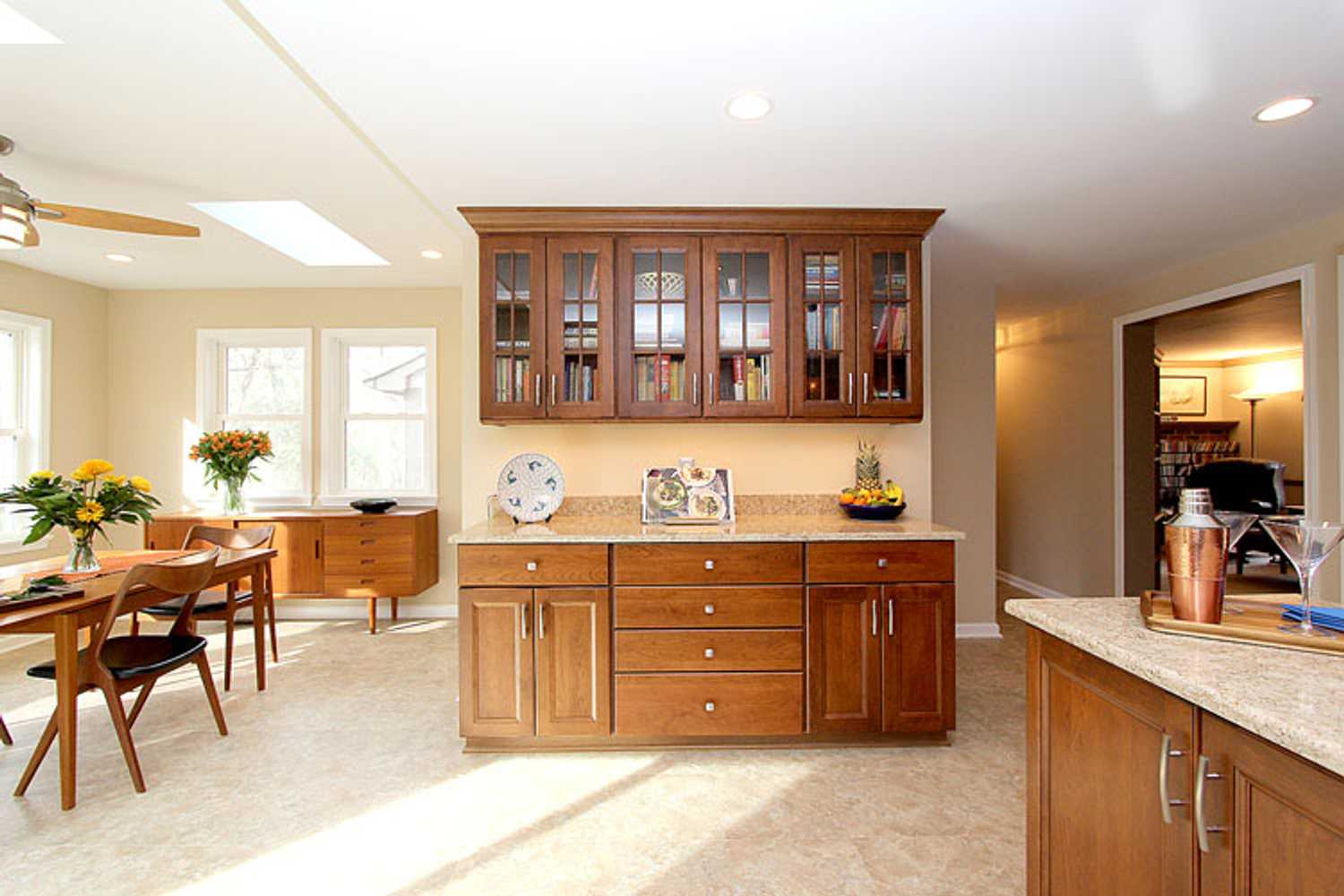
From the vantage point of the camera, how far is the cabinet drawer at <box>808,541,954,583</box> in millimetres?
2912

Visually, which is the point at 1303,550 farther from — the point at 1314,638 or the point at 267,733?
the point at 267,733

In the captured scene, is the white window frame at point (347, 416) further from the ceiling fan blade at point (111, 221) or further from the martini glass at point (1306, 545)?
the martini glass at point (1306, 545)

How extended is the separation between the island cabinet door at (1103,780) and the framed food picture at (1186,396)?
8.97 meters

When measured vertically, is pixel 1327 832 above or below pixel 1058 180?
below

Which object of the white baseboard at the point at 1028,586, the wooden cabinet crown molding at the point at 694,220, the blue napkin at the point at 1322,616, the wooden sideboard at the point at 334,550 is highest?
the wooden cabinet crown molding at the point at 694,220

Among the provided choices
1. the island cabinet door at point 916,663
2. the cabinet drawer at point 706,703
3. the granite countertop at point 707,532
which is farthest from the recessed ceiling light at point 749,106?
the cabinet drawer at point 706,703

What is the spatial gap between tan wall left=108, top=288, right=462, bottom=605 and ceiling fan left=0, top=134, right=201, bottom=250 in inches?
96.5

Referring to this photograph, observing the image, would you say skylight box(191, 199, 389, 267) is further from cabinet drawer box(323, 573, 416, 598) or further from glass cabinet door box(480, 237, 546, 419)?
cabinet drawer box(323, 573, 416, 598)

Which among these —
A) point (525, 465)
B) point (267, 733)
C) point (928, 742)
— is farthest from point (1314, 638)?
point (267, 733)

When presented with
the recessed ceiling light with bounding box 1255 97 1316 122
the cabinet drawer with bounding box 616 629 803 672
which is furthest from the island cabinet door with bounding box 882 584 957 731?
the recessed ceiling light with bounding box 1255 97 1316 122

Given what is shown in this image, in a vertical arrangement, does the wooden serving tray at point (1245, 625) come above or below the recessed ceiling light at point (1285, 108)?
below

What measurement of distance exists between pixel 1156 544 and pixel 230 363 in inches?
281

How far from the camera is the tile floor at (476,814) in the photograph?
209cm

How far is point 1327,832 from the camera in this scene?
0.89 metres
